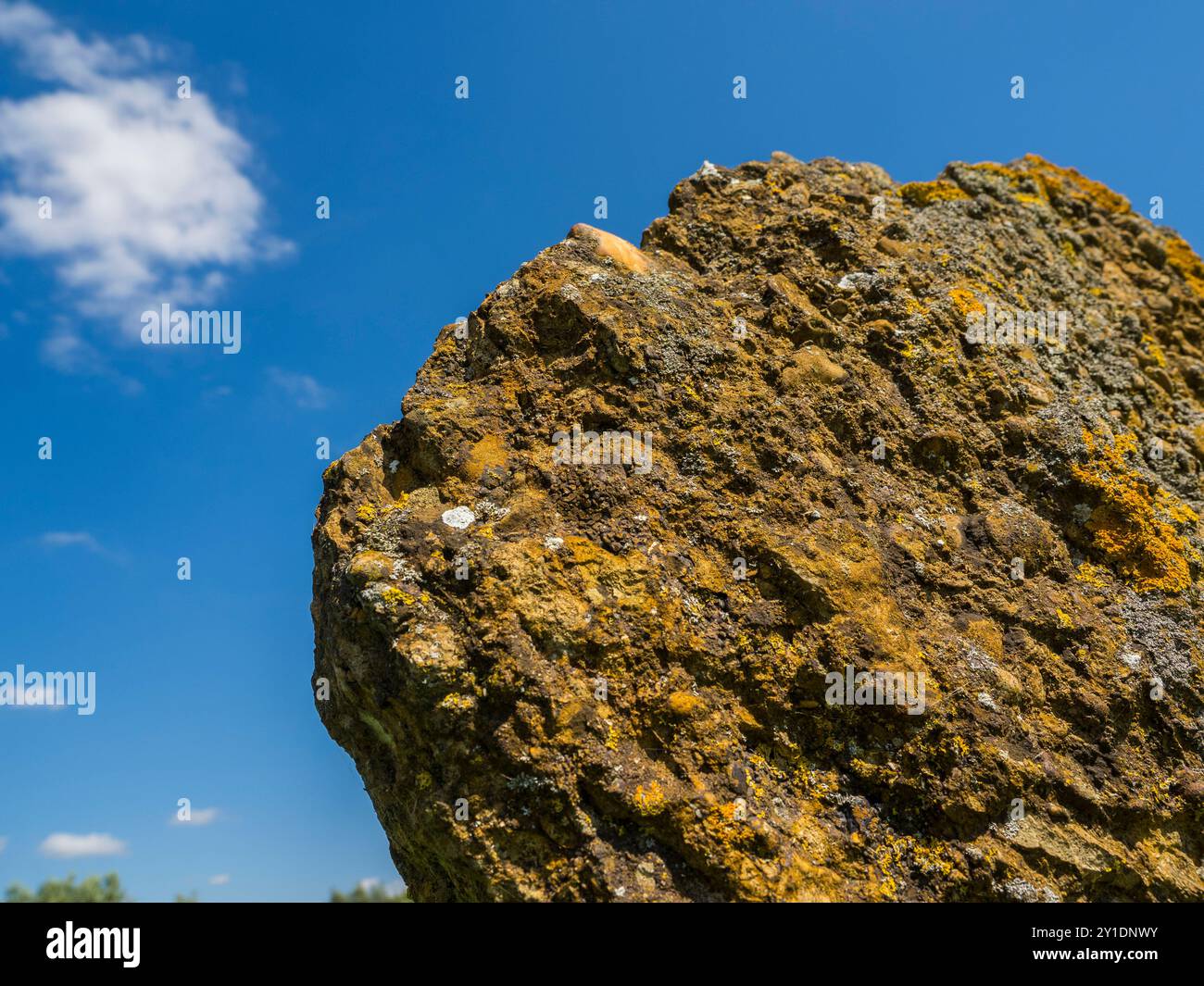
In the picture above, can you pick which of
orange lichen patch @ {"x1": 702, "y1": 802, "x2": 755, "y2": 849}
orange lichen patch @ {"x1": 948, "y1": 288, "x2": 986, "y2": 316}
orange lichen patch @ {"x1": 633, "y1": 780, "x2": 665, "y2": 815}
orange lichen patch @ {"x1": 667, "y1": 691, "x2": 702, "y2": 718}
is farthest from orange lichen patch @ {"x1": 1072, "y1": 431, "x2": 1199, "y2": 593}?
orange lichen patch @ {"x1": 633, "y1": 780, "x2": 665, "y2": 815}

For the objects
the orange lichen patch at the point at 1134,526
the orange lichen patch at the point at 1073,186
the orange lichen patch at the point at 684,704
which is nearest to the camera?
the orange lichen patch at the point at 684,704

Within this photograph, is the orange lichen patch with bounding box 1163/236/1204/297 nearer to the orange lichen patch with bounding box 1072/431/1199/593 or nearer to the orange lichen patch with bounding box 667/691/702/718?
the orange lichen patch with bounding box 1072/431/1199/593

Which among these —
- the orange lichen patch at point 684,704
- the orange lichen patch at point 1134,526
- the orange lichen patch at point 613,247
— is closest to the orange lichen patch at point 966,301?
the orange lichen patch at point 1134,526

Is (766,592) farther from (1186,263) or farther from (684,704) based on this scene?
(1186,263)

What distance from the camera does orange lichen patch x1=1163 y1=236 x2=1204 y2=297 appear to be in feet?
25.5

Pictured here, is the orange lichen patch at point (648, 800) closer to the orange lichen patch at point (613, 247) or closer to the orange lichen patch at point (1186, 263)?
the orange lichen patch at point (613, 247)

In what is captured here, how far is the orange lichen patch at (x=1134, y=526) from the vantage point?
17.5ft

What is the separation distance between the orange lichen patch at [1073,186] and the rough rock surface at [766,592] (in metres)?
1.94

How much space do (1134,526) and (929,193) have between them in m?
3.24

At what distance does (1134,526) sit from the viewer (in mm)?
5410

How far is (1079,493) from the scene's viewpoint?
5465mm

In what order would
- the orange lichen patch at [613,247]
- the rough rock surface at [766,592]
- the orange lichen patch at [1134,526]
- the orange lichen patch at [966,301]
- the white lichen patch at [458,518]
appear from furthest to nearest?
the orange lichen patch at [966,301] → the orange lichen patch at [613,247] → the orange lichen patch at [1134,526] → the white lichen patch at [458,518] → the rough rock surface at [766,592]
